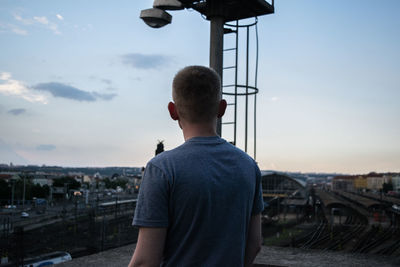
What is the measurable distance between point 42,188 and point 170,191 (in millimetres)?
69152

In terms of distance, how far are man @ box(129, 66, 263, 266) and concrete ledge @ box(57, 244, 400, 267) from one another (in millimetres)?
2682

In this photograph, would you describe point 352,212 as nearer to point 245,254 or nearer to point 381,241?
point 381,241

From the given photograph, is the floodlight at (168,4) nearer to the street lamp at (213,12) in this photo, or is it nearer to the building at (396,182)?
the street lamp at (213,12)

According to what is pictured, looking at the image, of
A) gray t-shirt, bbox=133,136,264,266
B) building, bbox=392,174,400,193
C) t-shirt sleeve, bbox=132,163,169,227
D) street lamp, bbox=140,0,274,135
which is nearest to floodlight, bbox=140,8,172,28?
street lamp, bbox=140,0,274,135

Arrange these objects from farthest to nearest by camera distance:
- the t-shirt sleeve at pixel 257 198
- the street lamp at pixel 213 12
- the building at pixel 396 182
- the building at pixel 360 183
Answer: the building at pixel 360 183
the building at pixel 396 182
the street lamp at pixel 213 12
the t-shirt sleeve at pixel 257 198

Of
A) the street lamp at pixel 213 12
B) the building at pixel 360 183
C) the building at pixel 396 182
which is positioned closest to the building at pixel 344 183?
the building at pixel 360 183

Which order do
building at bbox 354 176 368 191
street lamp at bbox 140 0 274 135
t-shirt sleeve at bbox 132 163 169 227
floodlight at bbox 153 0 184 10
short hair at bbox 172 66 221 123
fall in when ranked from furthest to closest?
1. building at bbox 354 176 368 191
2. floodlight at bbox 153 0 184 10
3. street lamp at bbox 140 0 274 135
4. short hair at bbox 172 66 221 123
5. t-shirt sleeve at bbox 132 163 169 227

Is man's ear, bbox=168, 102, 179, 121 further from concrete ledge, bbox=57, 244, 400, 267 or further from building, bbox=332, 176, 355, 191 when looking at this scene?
building, bbox=332, 176, 355, 191

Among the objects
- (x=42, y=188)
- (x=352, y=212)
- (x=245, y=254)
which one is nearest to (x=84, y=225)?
(x=42, y=188)

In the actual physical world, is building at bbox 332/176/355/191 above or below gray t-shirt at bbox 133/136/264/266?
below

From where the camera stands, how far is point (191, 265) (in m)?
1.26

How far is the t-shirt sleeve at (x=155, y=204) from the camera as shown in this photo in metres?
1.20

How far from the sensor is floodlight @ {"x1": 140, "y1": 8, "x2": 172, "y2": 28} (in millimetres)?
4102

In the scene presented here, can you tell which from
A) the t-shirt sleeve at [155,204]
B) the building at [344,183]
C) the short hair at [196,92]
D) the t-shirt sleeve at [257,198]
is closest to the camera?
the t-shirt sleeve at [155,204]
